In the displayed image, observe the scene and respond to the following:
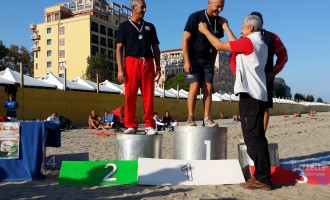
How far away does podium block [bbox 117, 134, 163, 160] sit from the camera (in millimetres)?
5117

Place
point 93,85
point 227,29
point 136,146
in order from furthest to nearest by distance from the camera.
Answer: point 93,85 → point 227,29 → point 136,146

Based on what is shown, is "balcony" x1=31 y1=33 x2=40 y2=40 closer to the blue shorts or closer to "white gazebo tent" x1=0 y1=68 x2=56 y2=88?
"white gazebo tent" x1=0 y1=68 x2=56 y2=88

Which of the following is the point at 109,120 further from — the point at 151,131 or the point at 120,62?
the point at 151,131

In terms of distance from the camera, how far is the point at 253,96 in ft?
14.2

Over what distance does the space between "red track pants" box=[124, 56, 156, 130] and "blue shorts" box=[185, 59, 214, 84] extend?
2.06 feet

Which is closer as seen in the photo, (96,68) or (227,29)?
(227,29)

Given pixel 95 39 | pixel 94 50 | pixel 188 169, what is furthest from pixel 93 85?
pixel 95 39

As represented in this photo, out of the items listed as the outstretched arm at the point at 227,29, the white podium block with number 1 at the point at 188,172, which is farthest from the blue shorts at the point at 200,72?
the white podium block with number 1 at the point at 188,172

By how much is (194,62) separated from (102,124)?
51.3 ft

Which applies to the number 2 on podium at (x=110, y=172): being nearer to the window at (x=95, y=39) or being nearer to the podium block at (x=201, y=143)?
the podium block at (x=201, y=143)

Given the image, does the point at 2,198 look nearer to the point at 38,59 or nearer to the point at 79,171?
the point at 79,171

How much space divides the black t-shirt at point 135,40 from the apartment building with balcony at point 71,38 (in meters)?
63.0

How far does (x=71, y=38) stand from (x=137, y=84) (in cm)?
6774

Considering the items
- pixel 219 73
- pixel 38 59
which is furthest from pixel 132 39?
pixel 219 73
